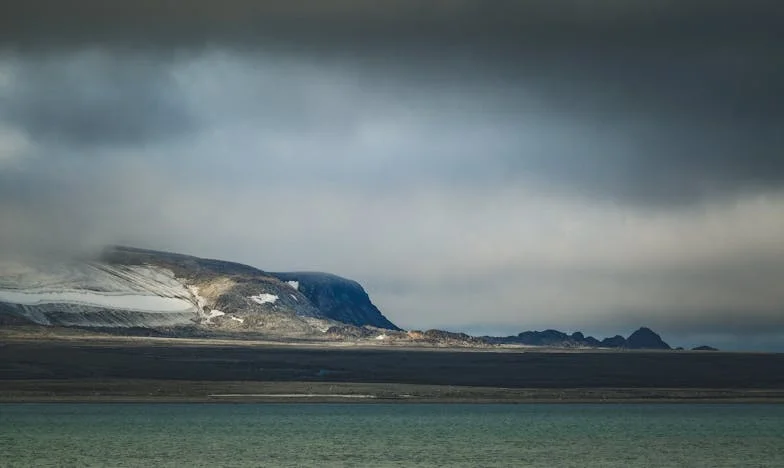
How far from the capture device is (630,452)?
84875 mm

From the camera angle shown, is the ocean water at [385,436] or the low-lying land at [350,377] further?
the low-lying land at [350,377]

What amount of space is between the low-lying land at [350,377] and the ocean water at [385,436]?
214 centimetres

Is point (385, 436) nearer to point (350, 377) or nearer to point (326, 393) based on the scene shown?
point (326, 393)

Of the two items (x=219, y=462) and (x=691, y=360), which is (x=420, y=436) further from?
(x=691, y=360)

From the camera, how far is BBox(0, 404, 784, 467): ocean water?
78.2 m

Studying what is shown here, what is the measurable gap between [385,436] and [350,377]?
67.4 m

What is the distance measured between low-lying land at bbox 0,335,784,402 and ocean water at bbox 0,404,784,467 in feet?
7.04

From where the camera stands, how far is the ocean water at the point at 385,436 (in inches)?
3078

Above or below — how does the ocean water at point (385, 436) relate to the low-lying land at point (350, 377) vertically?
below

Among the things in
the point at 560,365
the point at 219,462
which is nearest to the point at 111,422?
the point at 219,462

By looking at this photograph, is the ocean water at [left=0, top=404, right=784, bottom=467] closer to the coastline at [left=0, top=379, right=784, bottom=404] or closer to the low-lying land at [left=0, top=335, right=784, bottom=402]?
the coastline at [left=0, top=379, right=784, bottom=404]

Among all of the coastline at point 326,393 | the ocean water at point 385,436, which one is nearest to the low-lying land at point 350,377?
the coastline at point 326,393

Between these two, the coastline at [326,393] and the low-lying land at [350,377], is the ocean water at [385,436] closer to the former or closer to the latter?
the coastline at [326,393]

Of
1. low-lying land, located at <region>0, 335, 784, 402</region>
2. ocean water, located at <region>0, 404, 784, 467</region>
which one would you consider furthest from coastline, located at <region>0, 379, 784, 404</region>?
ocean water, located at <region>0, 404, 784, 467</region>
